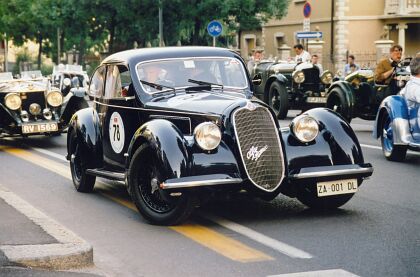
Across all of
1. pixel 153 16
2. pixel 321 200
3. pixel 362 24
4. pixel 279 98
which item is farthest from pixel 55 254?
pixel 362 24

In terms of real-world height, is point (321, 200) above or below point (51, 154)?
above

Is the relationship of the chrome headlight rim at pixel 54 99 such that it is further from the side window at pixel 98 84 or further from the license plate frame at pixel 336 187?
the license plate frame at pixel 336 187

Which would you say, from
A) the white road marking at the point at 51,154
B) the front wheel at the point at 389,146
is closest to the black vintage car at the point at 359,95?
the front wheel at the point at 389,146

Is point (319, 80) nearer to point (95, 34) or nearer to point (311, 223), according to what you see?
point (311, 223)

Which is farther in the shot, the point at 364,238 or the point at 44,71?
the point at 44,71

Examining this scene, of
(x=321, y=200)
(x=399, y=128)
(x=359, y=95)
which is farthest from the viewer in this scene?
(x=359, y=95)

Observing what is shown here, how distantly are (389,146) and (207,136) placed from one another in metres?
6.53

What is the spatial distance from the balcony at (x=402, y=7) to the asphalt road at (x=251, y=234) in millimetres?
41808

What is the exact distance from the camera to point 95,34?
181ft

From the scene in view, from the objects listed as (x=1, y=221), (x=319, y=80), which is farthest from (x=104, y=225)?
(x=319, y=80)

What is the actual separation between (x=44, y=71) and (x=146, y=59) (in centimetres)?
5928

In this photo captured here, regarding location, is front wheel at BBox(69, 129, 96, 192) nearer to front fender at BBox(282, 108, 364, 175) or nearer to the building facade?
front fender at BBox(282, 108, 364, 175)

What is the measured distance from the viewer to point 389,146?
14242mm

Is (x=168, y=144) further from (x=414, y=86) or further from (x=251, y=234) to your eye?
(x=414, y=86)
